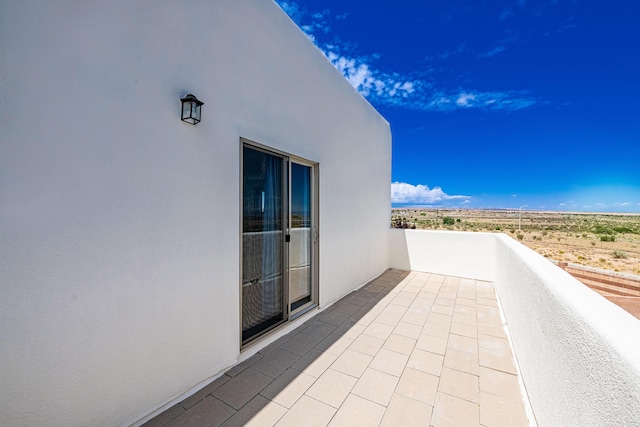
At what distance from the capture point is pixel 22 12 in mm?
1276

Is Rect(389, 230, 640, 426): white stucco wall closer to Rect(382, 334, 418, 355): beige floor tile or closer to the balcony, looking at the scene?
the balcony

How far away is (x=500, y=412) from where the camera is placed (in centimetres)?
191

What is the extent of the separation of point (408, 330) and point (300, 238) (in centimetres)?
189

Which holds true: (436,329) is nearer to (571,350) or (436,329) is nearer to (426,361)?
(426,361)

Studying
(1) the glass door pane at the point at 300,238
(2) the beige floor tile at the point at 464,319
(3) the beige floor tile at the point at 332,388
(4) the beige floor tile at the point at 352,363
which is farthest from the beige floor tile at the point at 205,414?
(2) the beige floor tile at the point at 464,319

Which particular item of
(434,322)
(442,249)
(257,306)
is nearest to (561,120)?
(442,249)

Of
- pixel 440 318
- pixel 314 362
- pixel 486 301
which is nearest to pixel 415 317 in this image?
pixel 440 318

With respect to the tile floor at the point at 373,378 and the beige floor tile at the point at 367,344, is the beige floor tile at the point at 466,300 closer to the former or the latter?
the tile floor at the point at 373,378

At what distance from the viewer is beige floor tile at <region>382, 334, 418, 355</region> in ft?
9.12

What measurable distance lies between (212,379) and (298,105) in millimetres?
3147

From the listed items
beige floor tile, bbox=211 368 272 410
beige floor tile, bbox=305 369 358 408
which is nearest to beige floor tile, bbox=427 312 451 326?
beige floor tile, bbox=305 369 358 408

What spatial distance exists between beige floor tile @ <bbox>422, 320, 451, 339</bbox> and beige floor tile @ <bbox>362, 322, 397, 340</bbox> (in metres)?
0.44

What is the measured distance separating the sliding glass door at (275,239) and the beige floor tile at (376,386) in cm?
124

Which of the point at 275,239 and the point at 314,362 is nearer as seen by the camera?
the point at 314,362
